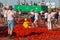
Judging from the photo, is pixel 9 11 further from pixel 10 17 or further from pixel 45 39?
pixel 45 39

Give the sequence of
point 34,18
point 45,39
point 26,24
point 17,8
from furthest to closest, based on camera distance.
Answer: point 17,8
point 34,18
point 26,24
point 45,39

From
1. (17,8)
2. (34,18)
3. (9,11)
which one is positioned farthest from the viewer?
(17,8)

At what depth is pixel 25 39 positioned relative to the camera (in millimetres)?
16984

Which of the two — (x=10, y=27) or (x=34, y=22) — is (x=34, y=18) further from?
(x=10, y=27)

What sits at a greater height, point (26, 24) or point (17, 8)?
point (26, 24)

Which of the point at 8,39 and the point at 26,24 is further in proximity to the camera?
the point at 26,24

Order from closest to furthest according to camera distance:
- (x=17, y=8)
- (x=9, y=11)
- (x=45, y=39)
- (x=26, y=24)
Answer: (x=45, y=39) < (x=9, y=11) < (x=26, y=24) < (x=17, y=8)

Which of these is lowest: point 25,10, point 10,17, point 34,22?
point 25,10

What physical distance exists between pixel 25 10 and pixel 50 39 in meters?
51.0

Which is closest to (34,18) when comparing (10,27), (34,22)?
(34,22)

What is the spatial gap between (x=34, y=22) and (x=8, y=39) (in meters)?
10.6

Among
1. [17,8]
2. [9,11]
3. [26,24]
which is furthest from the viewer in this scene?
[17,8]

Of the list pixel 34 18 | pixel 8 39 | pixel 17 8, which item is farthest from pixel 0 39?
pixel 17 8

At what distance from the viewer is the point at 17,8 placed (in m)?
66.8
